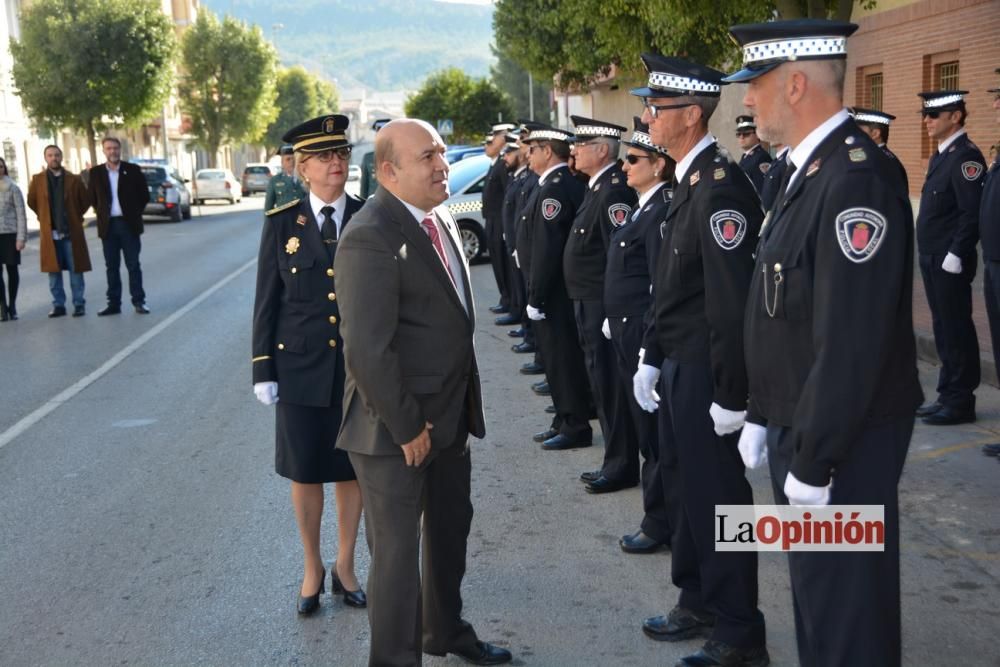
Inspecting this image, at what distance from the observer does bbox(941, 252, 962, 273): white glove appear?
7.75 meters

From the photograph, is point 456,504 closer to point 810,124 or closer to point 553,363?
point 810,124

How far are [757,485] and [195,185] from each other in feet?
141

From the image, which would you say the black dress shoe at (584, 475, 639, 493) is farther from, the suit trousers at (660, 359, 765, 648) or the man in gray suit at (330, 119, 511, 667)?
the man in gray suit at (330, 119, 511, 667)

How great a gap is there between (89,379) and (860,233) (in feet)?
28.2

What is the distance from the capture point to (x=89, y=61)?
42.2m

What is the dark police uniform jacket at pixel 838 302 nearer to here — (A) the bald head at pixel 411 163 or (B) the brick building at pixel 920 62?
(A) the bald head at pixel 411 163

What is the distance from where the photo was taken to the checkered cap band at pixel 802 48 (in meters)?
3.18

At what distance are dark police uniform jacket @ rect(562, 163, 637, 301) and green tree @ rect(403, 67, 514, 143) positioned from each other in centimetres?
5721

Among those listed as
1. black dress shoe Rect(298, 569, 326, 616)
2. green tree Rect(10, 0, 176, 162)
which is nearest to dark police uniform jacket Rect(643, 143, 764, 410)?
black dress shoe Rect(298, 569, 326, 616)

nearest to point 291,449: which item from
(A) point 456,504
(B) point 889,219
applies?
(A) point 456,504

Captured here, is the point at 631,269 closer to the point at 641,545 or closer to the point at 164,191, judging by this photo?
the point at 641,545

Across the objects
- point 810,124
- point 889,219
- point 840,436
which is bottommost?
point 840,436

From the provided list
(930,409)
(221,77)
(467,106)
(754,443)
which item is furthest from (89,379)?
(221,77)

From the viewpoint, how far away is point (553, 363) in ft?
25.5
